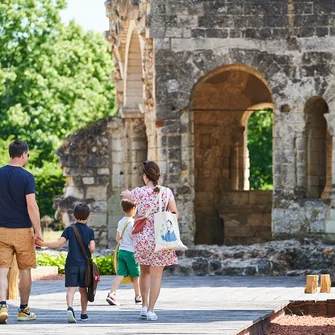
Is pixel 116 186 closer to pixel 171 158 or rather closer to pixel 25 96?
pixel 171 158

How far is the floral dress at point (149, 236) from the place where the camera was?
15.8 m

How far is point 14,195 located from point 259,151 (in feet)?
120

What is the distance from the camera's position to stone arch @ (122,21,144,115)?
31.2 meters

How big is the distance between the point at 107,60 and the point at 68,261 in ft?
133

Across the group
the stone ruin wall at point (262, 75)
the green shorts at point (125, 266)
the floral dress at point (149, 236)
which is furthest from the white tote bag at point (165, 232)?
the stone ruin wall at point (262, 75)

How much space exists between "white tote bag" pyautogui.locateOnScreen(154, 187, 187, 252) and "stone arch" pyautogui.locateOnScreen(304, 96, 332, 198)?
11.6m

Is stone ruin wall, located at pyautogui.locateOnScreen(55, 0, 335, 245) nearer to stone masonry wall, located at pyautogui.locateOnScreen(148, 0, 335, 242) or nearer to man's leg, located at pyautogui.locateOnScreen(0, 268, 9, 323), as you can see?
stone masonry wall, located at pyautogui.locateOnScreen(148, 0, 335, 242)

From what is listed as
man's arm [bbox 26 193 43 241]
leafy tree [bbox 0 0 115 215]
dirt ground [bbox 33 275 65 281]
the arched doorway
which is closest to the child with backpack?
man's arm [bbox 26 193 43 241]

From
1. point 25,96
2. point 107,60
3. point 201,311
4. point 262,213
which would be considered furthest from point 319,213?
point 107,60

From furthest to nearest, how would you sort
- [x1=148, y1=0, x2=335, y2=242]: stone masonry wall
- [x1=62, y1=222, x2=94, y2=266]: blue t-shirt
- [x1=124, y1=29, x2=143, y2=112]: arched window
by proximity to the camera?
[x1=124, y1=29, x2=143, y2=112]: arched window
[x1=148, y1=0, x2=335, y2=242]: stone masonry wall
[x1=62, y1=222, x2=94, y2=266]: blue t-shirt

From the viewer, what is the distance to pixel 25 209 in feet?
51.4

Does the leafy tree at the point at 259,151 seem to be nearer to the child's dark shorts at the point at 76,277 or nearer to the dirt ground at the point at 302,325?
the dirt ground at the point at 302,325

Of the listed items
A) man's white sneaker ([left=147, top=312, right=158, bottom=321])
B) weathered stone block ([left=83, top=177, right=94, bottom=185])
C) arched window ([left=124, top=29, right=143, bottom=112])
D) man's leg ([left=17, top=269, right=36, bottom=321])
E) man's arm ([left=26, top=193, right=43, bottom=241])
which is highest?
arched window ([left=124, top=29, right=143, bottom=112])

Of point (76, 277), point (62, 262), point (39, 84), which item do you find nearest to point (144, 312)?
point (76, 277)
